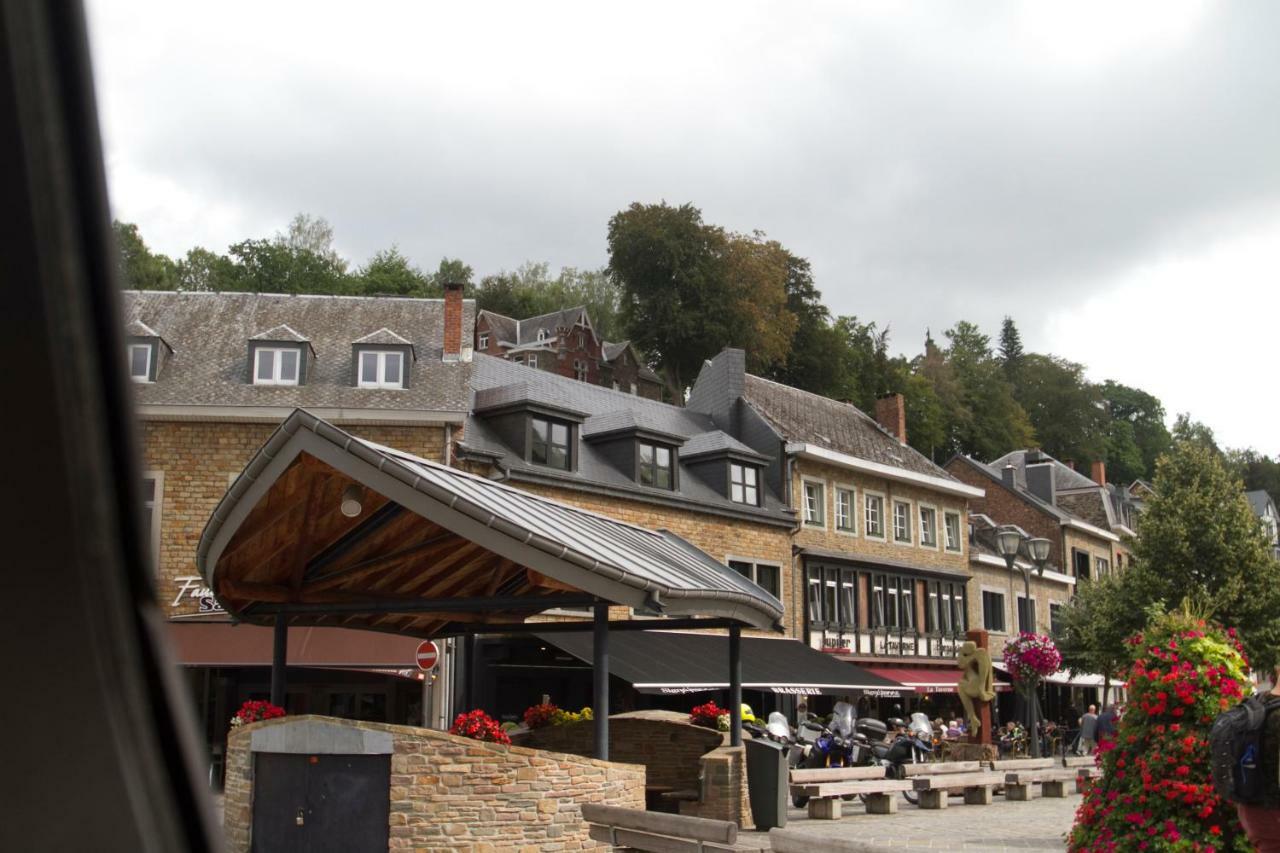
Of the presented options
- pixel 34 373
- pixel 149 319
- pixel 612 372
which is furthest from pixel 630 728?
pixel 612 372

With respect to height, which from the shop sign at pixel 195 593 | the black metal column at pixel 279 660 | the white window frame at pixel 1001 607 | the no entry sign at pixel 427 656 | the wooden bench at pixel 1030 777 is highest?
the white window frame at pixel 1001 607

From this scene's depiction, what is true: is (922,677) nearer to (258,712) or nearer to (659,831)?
(258,712)

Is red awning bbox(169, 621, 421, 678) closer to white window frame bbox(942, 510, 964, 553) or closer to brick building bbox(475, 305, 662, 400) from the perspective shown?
white window frame bbox(942, 510, 964, 553)

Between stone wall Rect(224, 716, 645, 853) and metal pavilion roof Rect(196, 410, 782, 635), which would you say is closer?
stone wall Rect(224, 716, 645, 853)

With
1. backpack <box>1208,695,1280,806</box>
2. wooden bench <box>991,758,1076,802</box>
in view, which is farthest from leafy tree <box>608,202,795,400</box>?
backpack <box>1208,695,1280,806</box>

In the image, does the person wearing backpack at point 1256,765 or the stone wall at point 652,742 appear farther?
the stone wall at point 652,742

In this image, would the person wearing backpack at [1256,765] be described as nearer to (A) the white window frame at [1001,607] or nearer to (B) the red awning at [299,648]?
(B) the red awning at [299,648]

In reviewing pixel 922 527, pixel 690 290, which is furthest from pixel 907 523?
pixel 690 290

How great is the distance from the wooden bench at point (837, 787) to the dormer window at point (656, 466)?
13.5m

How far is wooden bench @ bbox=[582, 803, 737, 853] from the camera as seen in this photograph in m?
10.0

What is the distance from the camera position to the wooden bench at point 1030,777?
70.1ft

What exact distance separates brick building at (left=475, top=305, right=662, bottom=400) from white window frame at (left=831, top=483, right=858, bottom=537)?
27794 mm

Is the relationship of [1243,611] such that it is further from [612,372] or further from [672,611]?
[612,372]

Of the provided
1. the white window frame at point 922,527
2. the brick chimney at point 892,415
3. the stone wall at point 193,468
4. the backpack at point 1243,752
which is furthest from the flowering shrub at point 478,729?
the brick chimney at point 892,415
